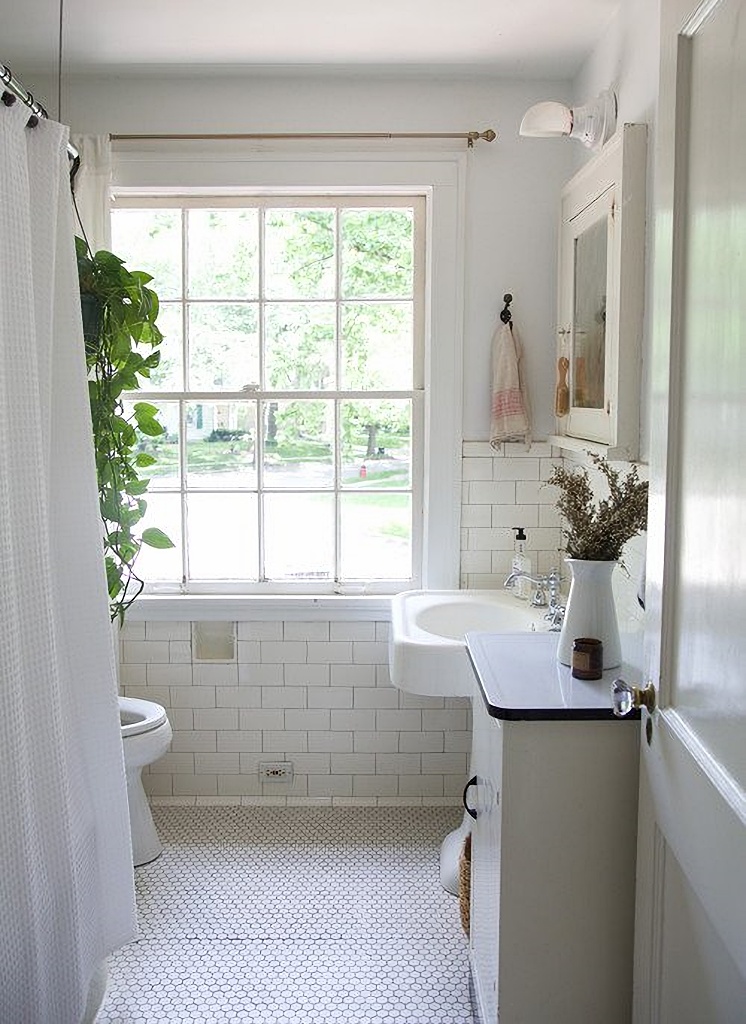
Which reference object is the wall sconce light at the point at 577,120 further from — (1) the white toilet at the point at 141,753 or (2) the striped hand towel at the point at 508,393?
(1) the white toilet at the point at 141,753

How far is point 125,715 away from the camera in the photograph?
10.6ft

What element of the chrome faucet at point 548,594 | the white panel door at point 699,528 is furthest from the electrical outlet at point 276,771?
the white panel door at point 699,528

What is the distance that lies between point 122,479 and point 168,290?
0.95m

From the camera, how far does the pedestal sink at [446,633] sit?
2881mm

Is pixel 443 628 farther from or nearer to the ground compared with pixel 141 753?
farther from the ground

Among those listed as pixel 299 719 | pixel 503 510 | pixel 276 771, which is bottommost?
pixel 276 771

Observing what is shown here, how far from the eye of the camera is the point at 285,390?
362 cm

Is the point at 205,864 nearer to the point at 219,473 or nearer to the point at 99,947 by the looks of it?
the point at 99,947

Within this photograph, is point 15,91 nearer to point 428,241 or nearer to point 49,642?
point 49,642

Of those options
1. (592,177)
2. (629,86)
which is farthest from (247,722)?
(629,86)

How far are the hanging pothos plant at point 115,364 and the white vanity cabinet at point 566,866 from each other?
1.44m

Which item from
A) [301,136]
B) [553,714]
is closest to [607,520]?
[553,714]

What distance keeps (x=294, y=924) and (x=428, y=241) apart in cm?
231

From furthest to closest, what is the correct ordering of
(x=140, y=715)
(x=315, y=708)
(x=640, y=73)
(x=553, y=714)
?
1. (x=315, y=708)
2. (x=140, y=715)
3. (x=640, y=73)
4. (x=553, y=714)
